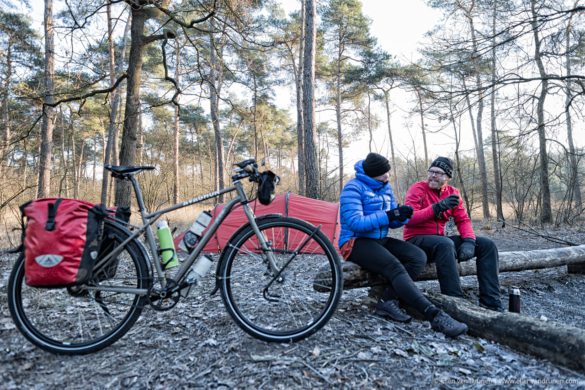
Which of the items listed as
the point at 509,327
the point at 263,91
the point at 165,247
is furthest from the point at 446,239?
the point at 263,91

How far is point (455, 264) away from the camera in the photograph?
2.79 meters

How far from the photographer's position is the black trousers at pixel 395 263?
238cm

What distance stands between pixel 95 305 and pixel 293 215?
143 inches

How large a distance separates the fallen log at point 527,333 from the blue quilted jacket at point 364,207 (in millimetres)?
731

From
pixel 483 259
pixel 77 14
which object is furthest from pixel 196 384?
pixel 77 14

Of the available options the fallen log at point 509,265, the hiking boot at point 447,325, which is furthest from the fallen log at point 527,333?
the fallen log at point 509,265

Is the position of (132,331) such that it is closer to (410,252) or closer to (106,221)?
(106,221)

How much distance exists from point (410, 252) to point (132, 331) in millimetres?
2071

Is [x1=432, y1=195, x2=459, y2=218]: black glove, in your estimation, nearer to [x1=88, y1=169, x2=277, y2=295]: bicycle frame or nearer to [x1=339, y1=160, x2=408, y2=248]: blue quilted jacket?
[x1=339, y1=160, x2=408, y2=248]: blue quilted jacket

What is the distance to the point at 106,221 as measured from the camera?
6.94 ft

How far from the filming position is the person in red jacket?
2777mm

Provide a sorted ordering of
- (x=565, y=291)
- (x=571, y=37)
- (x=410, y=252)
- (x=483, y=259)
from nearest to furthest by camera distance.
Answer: (x=410, y=252) < (x=483, y=259) < (x=565, y=291) < (x=571, y=37)

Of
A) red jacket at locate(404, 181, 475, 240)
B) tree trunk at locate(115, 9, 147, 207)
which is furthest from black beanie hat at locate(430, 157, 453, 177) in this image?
tree trunk at locate(115, 9, 147, 207)

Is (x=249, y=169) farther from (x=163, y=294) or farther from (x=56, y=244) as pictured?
(x=56, y=244)
